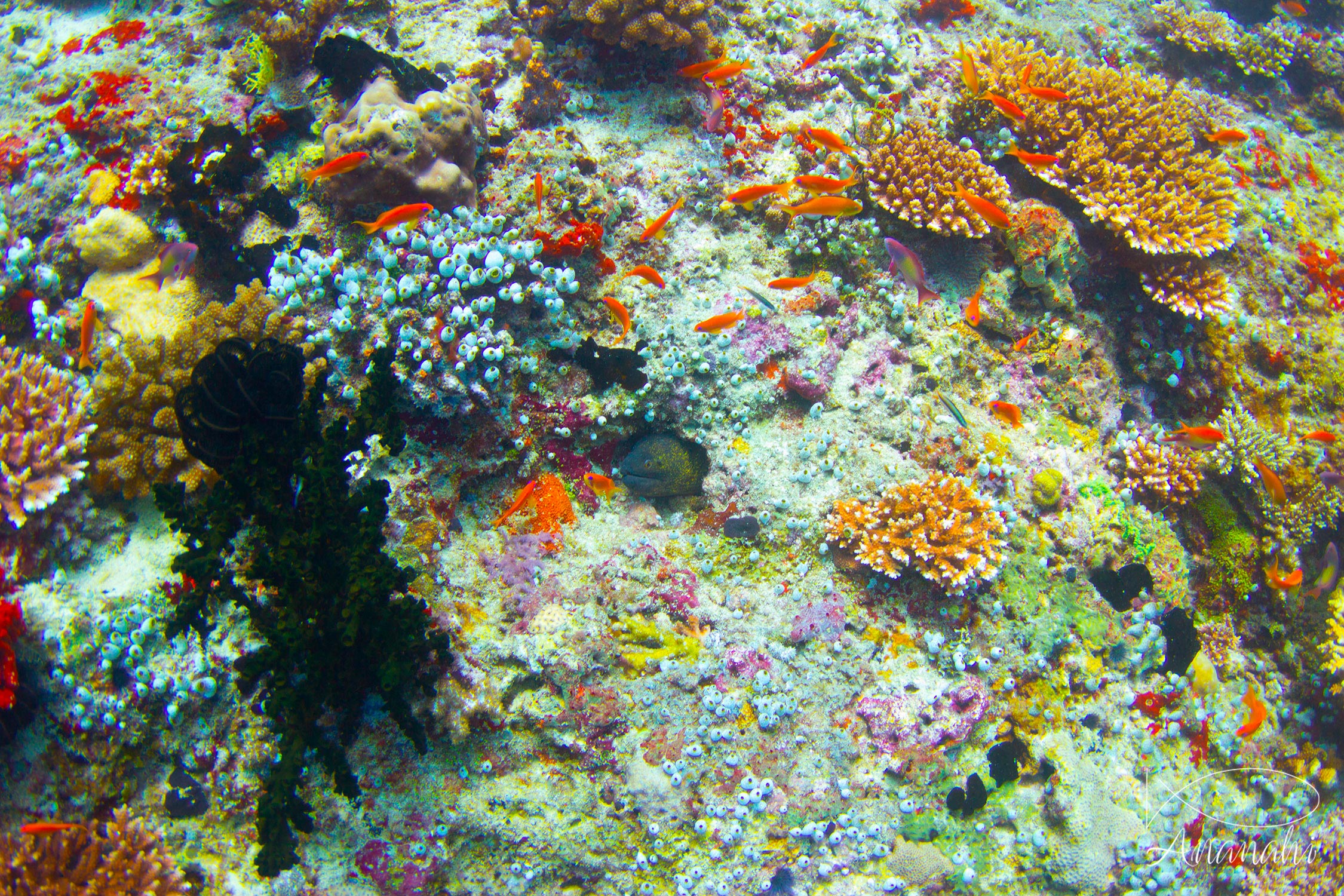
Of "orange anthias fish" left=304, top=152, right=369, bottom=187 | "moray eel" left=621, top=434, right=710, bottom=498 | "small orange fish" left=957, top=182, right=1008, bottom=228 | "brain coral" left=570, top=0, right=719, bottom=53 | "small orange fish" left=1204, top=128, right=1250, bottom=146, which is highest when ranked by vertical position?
"small orange fish" left=1204, top=128, right=1250, bottom=146

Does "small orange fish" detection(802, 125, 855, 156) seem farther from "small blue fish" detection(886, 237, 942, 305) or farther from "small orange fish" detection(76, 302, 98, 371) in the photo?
"small orange fish" detection(76, 302, 98, 371)

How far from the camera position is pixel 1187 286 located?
5793 millimetres

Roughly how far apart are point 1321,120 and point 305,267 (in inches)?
557

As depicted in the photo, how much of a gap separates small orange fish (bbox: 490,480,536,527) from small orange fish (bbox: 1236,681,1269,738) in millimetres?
6409

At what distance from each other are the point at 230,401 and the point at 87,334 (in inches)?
61.3

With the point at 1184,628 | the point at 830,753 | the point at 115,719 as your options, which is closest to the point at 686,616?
the point at 830,753

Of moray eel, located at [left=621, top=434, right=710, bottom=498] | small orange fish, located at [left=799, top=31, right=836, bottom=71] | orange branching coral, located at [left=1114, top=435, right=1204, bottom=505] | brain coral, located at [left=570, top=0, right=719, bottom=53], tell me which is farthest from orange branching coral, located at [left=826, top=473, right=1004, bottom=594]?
brain coral, located at [left=570, top=0, right=719, bottom=53]

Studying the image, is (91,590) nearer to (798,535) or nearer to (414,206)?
(414,206)

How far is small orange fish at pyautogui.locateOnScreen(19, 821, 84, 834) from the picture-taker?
3.22 meters

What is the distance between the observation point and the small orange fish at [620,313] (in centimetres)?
421

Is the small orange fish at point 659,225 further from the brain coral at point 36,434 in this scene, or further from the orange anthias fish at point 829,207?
the brain coral at point 36,434

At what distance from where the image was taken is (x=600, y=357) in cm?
448

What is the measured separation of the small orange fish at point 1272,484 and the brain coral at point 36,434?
919cm

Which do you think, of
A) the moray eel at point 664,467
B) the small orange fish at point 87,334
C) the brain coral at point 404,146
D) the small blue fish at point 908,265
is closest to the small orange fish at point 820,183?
the small blue fish at point 908,265
